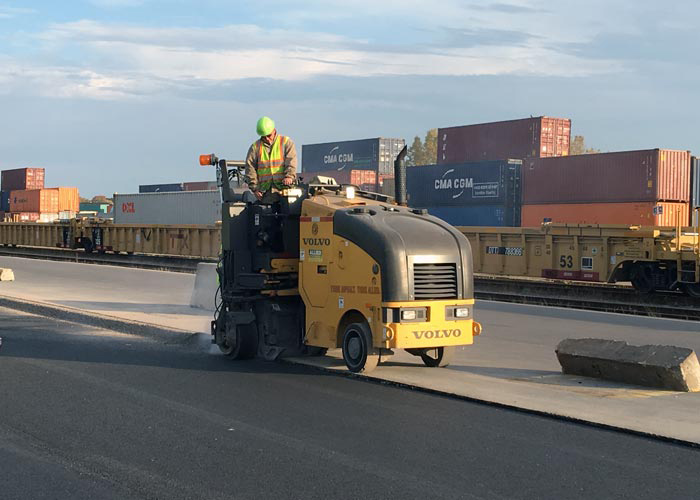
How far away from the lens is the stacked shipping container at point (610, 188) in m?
29.0

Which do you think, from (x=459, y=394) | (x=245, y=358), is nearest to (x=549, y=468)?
(x=459, y=394)

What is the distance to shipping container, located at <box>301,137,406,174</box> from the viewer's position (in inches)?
2488

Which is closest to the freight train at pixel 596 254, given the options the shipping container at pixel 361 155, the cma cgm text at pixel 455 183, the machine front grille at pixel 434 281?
the cma cgm text at pixel 455 183

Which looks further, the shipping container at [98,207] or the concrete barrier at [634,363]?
the shipping container at [98,207]

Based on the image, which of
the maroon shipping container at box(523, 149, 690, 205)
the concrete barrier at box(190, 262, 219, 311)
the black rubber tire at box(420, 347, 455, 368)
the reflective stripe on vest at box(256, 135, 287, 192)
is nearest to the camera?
the black rubber tire at box(420, 347, 455, 368)

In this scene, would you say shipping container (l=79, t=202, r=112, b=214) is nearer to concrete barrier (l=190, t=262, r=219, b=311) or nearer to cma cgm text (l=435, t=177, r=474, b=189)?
cma cgm text (l=435, t=177, r=474, b=189)

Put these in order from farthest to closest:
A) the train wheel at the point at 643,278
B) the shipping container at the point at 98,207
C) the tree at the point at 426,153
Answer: the tree at the point at 426,153, the shipping container at the point at 98,207, the train wheel at the point at 643,278

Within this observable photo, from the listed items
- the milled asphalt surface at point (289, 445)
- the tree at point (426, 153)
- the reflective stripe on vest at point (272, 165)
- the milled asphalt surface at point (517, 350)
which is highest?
the tree at point (426, 153)

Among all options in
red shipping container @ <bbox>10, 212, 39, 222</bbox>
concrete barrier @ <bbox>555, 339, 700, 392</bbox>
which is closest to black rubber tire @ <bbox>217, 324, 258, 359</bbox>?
concrete barrier @ <bbox>555, 339, 700, 392</bbox>

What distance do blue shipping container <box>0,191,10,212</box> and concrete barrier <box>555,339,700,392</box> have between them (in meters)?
63.1

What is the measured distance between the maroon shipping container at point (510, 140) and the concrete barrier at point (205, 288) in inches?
1082

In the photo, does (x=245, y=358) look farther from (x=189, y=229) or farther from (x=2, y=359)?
(x=189, y=229)

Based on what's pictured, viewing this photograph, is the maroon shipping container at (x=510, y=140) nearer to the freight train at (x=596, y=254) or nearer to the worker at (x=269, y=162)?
the freight train at (x=596, y=254)

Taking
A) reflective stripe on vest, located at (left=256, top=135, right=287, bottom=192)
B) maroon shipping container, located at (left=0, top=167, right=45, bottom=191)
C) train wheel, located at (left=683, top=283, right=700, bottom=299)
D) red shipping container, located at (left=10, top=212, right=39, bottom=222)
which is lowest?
train wheel, located at (left=683, top=283, right=700, bottom=299)
